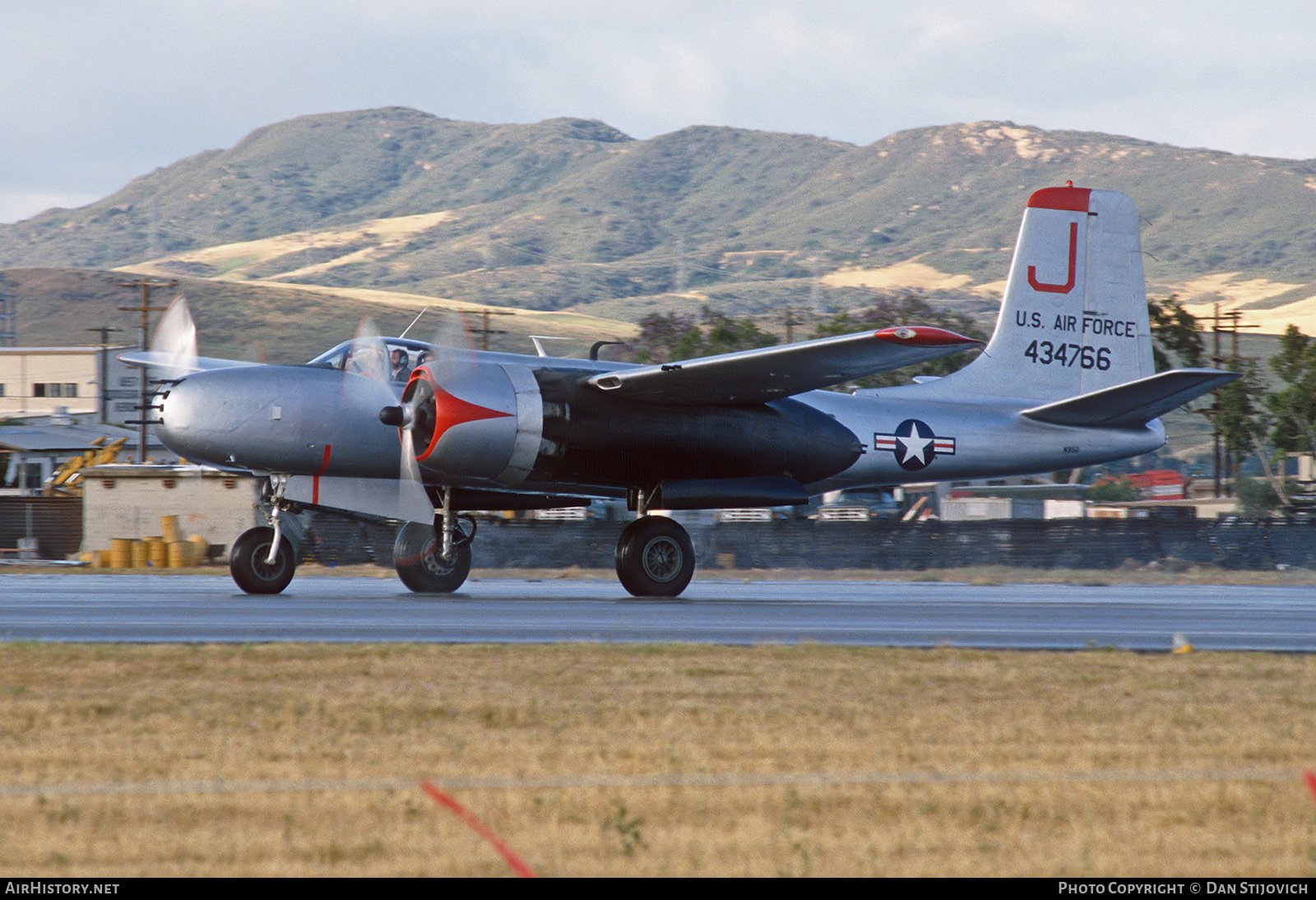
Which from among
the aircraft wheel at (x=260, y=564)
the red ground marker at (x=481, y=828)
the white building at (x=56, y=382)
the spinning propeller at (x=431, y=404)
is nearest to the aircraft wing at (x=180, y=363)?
the aircraft wheel at (x=260, y=564)

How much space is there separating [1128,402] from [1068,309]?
261cm

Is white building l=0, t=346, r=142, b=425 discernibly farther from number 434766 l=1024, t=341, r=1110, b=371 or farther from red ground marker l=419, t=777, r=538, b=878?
red ground marker l=419, t=777, r=538, b=878

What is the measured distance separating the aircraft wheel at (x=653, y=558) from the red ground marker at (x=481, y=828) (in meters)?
12.8

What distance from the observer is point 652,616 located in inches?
645

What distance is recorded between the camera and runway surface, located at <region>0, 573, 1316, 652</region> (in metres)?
13.6

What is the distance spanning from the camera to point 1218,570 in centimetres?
3350

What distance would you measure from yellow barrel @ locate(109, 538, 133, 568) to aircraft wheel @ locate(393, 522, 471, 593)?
21.5 m

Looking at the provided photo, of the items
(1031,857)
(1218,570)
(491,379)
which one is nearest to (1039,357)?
(491,379)

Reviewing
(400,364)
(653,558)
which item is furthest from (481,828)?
(400,364)

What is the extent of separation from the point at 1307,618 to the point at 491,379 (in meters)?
11.3

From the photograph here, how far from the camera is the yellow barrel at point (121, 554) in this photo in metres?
39.2

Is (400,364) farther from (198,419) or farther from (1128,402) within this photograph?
(1128,402)

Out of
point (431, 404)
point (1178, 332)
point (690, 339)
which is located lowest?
point (431, 404)

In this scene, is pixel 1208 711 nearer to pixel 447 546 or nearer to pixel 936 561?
pixel 447 546
